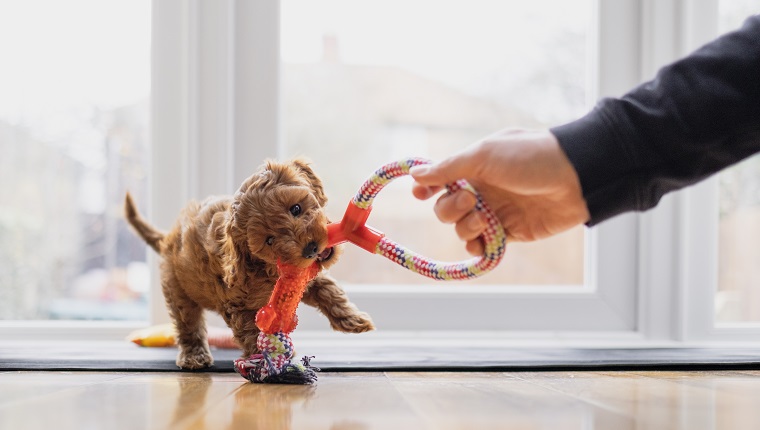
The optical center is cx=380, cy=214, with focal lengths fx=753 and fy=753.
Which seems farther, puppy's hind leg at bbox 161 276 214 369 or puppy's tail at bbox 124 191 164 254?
puppy's tail at bbox 124 191 164 254

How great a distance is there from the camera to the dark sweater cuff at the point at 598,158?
0.89 meters

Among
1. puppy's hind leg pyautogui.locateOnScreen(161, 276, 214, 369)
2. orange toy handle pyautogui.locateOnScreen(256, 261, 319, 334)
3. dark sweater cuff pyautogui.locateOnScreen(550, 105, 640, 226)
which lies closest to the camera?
dark sweater cuff pyautogui.locateOnScreen(550, 105, 640, 226)

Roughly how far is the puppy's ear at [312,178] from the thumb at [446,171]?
5.5 inches

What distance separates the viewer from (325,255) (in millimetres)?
1006

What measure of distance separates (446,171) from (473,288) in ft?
2.63

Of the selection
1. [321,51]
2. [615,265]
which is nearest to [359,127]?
[321,51]

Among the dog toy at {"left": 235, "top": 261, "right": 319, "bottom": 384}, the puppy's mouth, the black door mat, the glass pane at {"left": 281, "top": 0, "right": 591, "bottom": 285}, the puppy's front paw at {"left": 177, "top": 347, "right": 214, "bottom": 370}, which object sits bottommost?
the black door mat

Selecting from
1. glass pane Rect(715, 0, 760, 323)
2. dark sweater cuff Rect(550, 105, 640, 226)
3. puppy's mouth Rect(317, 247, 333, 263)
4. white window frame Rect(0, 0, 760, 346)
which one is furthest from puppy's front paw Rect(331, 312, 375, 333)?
glass pane Rect(715, 0, 760, 323)

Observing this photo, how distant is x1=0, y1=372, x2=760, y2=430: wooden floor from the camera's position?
2.55ft

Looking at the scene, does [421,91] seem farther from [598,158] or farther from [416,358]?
[598,158]

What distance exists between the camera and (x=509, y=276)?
5.80 feet

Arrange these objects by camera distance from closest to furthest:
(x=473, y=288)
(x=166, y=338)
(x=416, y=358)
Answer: (x=416, y=358)
(x=166, y=338)
(x=473, y=288)

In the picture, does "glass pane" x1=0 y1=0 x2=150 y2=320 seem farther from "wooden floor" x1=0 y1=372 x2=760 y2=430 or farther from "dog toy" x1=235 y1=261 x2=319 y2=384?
"dog toy" x1=235 y1=261 x2=319 y2=384

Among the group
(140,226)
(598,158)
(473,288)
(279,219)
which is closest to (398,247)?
(279,219)
